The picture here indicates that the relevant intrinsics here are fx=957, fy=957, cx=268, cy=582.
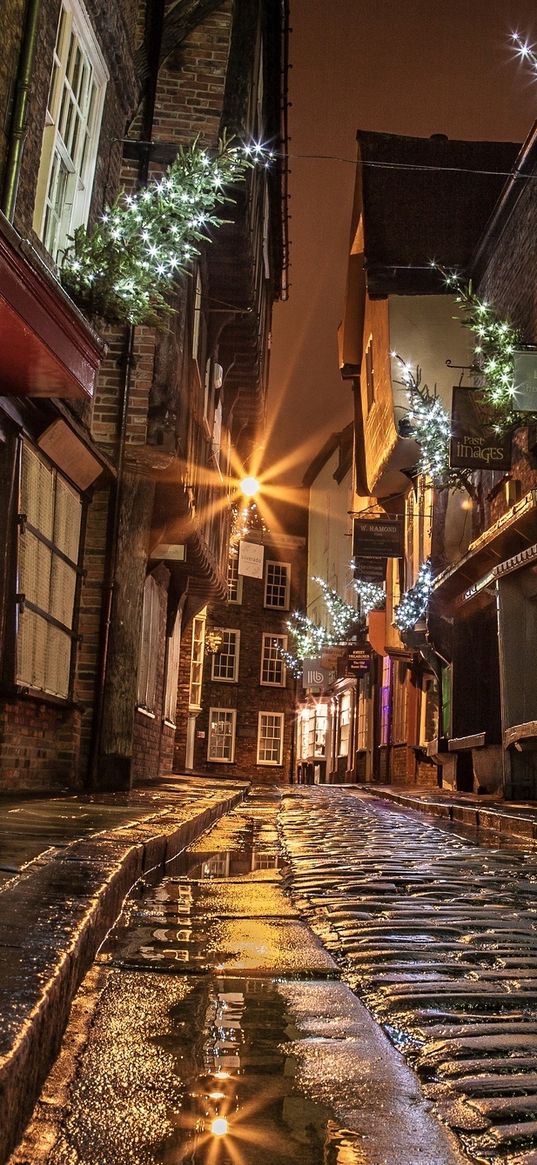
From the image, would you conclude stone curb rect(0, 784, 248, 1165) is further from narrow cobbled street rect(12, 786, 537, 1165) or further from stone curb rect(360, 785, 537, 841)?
stone curb rect(360, 785, 537, 841)

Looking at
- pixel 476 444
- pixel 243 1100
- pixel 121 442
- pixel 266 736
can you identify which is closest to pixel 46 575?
pixel 121 442

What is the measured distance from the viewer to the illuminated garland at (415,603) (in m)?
18.2

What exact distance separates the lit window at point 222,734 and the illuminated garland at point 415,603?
1948 cm

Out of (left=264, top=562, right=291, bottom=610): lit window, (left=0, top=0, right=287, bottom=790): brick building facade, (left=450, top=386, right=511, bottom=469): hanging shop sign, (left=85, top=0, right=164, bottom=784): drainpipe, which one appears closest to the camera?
(left=0, top=0, right=287, bottom=790): brick building facade

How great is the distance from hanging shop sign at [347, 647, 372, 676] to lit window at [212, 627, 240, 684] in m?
10.1

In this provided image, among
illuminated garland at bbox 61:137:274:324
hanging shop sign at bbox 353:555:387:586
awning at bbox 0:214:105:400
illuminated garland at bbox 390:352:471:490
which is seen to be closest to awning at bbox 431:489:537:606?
illuminated garland at bbox 390:352:471:490

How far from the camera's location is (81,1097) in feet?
5.45

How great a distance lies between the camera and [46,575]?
27.0ft

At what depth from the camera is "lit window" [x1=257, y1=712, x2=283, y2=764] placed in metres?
38.4

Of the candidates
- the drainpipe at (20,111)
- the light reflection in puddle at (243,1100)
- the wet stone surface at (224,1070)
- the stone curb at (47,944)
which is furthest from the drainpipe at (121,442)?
Result: the light reflection in puddle at (243,1100)

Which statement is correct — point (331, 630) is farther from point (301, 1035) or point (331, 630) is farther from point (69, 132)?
point (301, 1035)

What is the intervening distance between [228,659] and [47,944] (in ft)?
121

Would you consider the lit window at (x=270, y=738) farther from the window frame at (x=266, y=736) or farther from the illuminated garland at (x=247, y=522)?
the illuminated garland at (x=247, y=522)

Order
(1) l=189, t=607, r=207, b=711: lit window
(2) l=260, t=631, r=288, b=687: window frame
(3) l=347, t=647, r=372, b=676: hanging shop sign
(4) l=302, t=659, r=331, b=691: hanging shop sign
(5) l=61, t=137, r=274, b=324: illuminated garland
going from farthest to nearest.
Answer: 1. (2) l=260, t=631, r=288, b=687: window frame
2. (4) l=302, t=659, r=331, b=691: hanging shop sign
3. (3) l=347, t=647, r=372, b=676: hanging shop sign
4. (1) l=189, t=607, r=207, b=711: lit window
5. (5) l=61, t=137, r=274, b=324: illuminated garland
